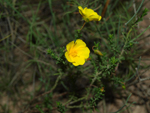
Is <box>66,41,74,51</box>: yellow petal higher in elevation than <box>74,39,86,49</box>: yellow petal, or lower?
lower

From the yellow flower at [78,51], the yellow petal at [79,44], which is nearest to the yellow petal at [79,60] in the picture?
the yellow flower at [78,51]

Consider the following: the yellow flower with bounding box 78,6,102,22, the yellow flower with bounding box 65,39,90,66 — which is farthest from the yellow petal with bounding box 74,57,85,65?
the yellow flower with bounding box 78,6,102,22

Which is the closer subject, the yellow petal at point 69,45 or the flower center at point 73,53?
the yellow petal at point 69,45

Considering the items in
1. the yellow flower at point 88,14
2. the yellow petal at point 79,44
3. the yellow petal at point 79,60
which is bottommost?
the yellow petal at point 79,60

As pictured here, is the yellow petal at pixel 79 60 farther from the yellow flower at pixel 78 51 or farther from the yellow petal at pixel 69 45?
the yellow petal at pixel 69 45

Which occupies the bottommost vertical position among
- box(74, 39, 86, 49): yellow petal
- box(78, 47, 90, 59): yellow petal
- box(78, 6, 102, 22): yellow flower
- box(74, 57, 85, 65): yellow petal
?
box(74, 57, 85, 65): yellow petal

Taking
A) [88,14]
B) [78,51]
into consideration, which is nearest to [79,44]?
[78,51]

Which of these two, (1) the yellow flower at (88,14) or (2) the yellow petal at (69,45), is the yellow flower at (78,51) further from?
(1) the yellow flower at (88,14)

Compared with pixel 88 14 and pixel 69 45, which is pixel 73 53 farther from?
pixel 88 14

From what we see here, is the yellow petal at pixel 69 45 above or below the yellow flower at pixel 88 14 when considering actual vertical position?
below

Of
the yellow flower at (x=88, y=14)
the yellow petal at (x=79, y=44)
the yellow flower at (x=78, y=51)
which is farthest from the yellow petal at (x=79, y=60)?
the yellow flower at (x=88, y=14)

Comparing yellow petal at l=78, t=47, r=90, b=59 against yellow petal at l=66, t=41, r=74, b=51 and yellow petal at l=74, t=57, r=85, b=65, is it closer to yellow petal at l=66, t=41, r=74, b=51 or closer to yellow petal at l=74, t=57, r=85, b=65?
yellow petal at l=74, t=57, r=85, b=65

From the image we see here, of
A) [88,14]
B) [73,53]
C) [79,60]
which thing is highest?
[88,14]
